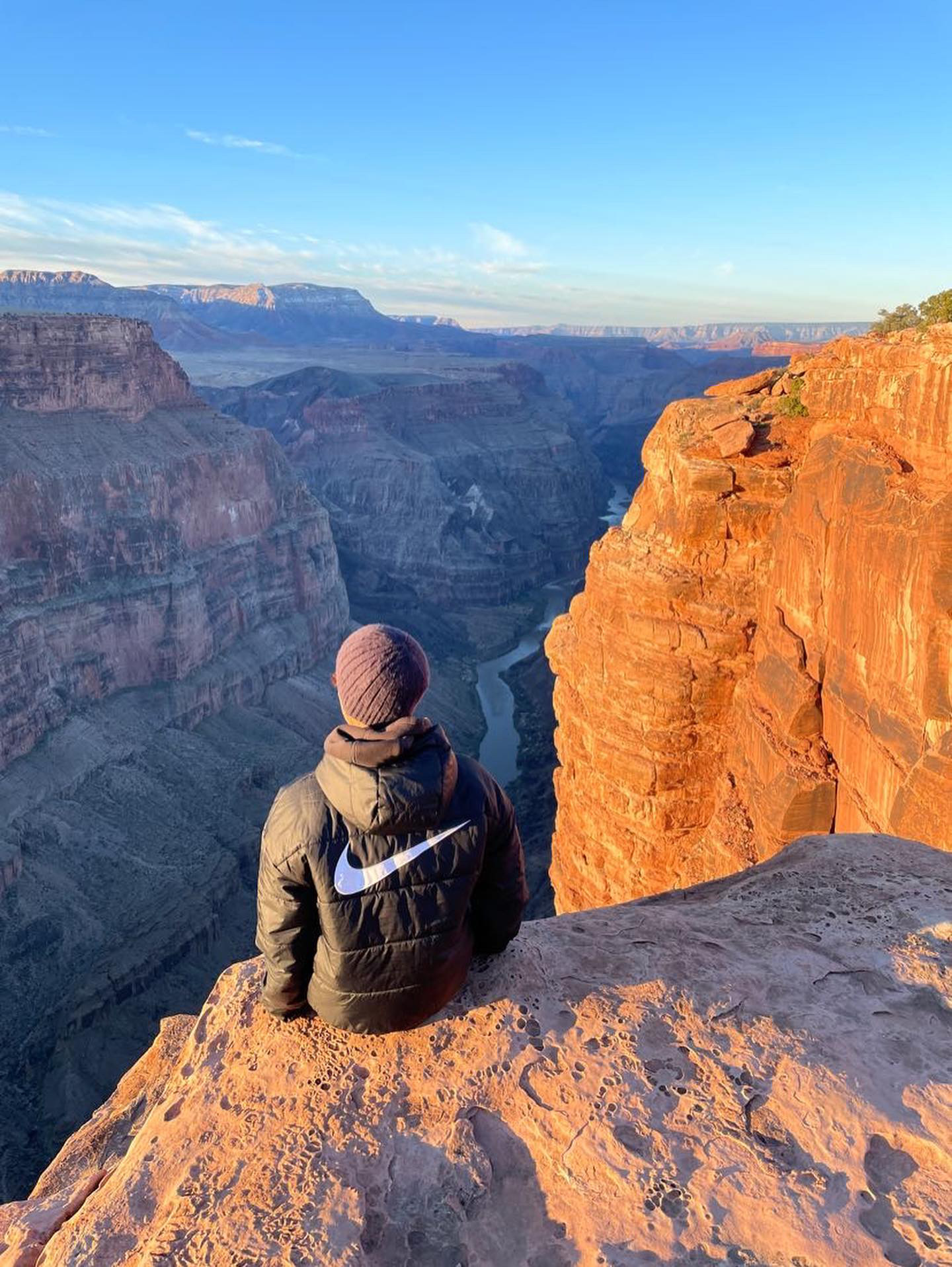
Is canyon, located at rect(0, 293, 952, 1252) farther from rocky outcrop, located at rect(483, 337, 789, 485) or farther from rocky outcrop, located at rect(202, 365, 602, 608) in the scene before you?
rocky outcrop, located at rect(483, 337, 789, 485)

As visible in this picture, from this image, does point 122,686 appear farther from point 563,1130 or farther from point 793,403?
point 563,1130

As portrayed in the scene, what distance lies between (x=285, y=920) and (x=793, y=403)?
15.2 metres

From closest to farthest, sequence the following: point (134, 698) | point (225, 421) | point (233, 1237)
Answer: point (233, 1237)
point (134, 698)
point (225, 421)

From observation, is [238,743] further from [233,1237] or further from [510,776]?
[233,1237]

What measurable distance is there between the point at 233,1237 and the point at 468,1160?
1146 millimetres

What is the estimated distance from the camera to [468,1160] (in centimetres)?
433

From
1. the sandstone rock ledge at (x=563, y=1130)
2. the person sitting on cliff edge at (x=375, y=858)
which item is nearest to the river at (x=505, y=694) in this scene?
the sandstone rock ledge at (x=563, y=1130)

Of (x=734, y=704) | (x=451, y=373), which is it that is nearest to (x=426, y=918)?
(x=734, y=704)

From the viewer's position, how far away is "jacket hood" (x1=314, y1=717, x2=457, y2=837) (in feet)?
14.8

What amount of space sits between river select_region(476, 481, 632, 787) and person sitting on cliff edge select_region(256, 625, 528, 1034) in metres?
38.8

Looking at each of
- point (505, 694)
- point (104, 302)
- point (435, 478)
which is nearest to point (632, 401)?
point (435, 478)

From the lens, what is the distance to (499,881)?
5188 mm

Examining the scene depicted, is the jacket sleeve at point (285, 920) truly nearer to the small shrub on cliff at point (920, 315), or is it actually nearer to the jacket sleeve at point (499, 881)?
the jacket sleeve at point (499, 881)

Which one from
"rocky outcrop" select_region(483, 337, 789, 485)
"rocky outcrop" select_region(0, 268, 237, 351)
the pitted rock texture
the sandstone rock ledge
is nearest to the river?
the pitted rock texture
